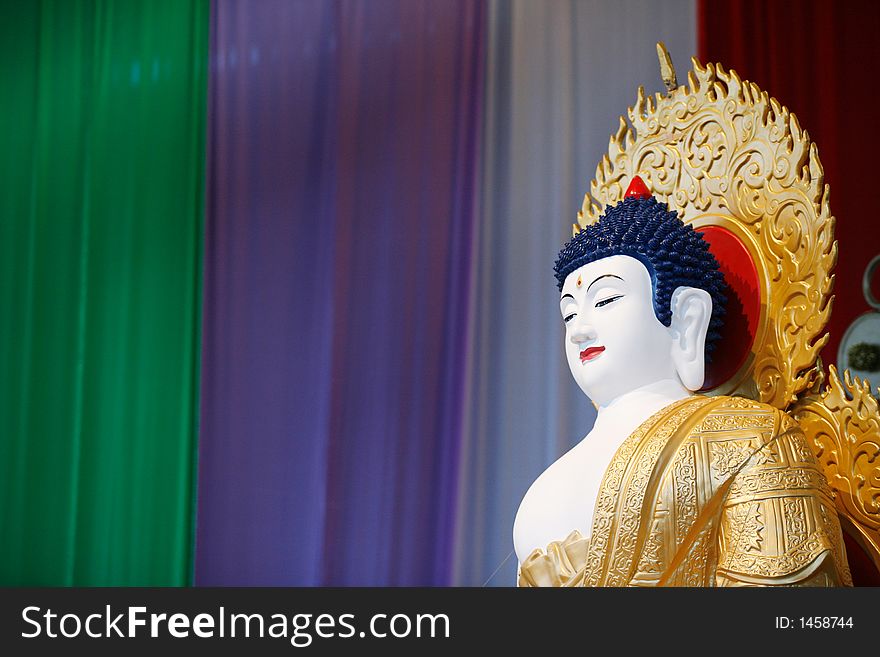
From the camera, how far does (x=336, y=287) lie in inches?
147

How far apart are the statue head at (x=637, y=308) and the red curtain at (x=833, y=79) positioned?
0.50 meters

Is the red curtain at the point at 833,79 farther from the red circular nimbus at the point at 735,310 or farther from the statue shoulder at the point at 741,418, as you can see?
the statue shoulder at the point at 741,418

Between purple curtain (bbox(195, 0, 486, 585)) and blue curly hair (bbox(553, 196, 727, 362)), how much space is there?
1342mm

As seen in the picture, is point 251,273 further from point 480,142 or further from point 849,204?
point 849,204

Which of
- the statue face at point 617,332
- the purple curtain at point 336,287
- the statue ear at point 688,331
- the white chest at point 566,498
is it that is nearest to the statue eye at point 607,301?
the statue face at point 617,332

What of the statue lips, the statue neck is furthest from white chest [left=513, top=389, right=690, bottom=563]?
the statue lips

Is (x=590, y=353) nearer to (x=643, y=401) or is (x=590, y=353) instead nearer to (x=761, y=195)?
(x=643, y=401)

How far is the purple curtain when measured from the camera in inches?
138

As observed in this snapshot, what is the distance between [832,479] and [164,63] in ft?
10.6

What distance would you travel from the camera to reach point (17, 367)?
4.29m

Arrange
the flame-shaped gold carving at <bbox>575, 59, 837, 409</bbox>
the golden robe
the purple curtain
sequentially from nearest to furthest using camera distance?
the golden robe
the flame-shaped gold carving at <bbox>575, 59, 837, 409</bbox>
the purple curtain

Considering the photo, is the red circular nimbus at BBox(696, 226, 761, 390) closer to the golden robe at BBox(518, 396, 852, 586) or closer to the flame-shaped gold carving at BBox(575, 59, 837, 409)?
the flame-shaped gold carving at BBox(575, 59, 837, 409)

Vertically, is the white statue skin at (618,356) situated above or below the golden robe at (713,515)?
above

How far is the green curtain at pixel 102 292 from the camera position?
3.98 metres
